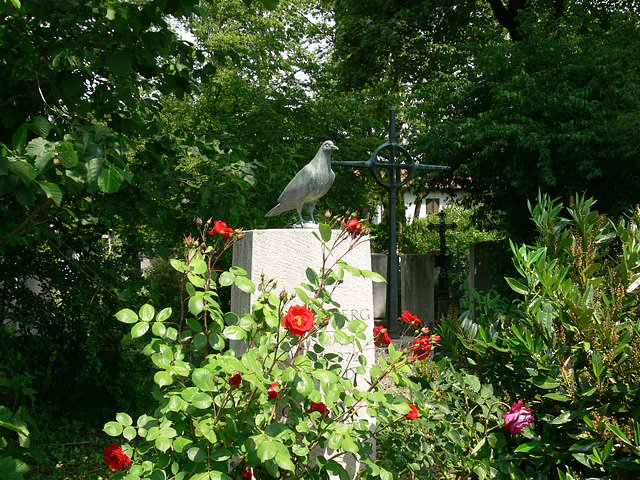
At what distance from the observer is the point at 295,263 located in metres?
2.75

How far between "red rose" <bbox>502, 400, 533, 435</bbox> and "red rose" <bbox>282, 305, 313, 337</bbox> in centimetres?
88

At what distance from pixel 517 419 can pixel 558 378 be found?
0.72 feet

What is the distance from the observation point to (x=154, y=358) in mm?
1801

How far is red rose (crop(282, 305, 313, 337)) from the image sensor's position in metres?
1.75

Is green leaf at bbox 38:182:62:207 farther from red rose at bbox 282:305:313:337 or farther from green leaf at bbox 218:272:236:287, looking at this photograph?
red rose at bbox 282:305:313:337

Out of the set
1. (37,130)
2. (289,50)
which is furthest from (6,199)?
(289,50)

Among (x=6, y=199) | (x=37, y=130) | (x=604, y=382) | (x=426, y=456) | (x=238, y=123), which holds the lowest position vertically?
(x=426, y=456)

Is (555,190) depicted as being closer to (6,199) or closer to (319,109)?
(319,109)

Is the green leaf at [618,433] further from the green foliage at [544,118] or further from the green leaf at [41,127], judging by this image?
the green foliage at [544,118]

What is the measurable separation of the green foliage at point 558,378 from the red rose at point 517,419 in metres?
0.03

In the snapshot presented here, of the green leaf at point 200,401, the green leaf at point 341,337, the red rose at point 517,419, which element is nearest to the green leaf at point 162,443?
the green leaf at point 200,401

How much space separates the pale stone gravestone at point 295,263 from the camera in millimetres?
2705

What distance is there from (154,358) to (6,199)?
7.71 feet

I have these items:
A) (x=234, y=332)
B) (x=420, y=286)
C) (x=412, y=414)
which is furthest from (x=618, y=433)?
(x=420, y=286)
